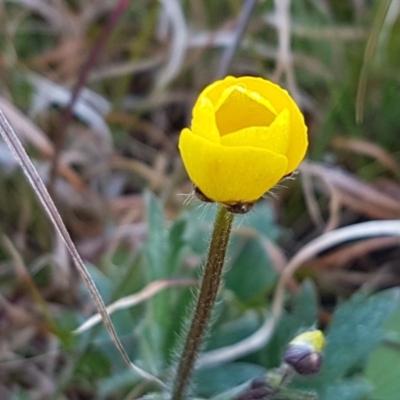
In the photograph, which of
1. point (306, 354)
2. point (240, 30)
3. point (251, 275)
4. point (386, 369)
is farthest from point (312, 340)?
point (240, 30)

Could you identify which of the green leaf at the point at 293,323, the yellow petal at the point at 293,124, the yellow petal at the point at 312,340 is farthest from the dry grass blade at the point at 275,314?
the yellow petal at the point at 293,124

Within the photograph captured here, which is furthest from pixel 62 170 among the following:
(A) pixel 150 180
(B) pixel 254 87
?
(B) pixel 254 87

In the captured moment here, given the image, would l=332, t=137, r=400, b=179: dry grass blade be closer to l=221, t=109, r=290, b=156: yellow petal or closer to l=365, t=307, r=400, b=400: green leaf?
l=365, t=307, r=400, b=400: green leaf

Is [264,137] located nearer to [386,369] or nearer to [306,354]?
[306,354]

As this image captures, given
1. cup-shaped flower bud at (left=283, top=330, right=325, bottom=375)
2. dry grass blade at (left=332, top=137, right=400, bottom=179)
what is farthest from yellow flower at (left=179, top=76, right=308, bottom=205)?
dry grass blade at (left=332, top=137, right=400, bottom=179)

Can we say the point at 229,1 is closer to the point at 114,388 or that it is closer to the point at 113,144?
the point at 113,144

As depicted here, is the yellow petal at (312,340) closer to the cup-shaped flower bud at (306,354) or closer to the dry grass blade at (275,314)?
the cup-shaped flower bud at (306,354)
